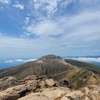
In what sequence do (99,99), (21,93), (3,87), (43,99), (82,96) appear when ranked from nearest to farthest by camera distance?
(43,99) → (82,96) → (99,99) → (21,93) → (3,87)

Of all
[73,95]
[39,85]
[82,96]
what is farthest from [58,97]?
[39,85]

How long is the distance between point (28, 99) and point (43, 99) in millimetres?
2321

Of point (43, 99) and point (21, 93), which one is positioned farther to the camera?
point (21, 93)

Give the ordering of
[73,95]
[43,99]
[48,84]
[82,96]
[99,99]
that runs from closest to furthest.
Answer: [43,99] < [73,95] < [82,96] < [99,99] < [48,84]

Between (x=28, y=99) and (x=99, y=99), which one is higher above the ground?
(x=28, y=99)

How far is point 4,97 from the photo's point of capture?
31.1 meters

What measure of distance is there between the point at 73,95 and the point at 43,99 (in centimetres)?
776

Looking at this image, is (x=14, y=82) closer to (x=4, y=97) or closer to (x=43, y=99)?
(x=4, y=97)

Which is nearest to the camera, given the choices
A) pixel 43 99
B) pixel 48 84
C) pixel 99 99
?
pixel 43 99

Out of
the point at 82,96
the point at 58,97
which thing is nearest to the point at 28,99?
the point at 58,97

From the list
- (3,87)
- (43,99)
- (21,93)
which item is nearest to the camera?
(43,99)

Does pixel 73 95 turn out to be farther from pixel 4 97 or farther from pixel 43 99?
pixel 4 97

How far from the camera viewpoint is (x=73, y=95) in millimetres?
29500

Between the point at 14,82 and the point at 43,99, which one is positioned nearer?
the point at 43,99
